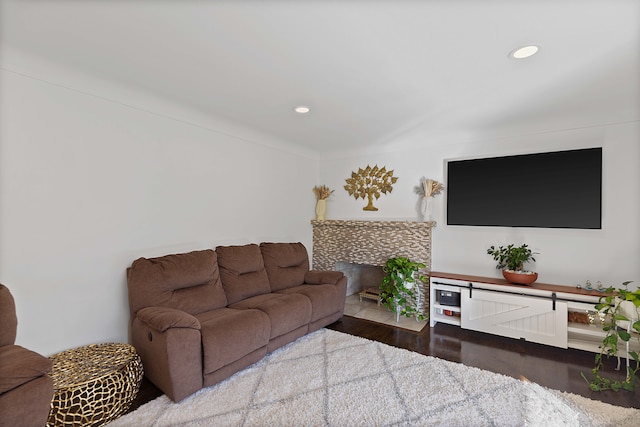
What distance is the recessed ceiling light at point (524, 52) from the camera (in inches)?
70.7

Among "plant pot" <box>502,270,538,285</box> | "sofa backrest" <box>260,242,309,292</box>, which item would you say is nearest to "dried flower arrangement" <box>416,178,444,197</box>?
"plant pot" <box>502,270,538,285</box>

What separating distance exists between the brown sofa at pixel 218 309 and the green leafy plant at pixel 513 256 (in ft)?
6.00

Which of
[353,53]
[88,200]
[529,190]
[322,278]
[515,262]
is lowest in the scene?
[322,278]

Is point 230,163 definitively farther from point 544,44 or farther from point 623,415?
point 623,415

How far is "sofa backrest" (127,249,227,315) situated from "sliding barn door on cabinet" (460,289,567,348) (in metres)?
2.70

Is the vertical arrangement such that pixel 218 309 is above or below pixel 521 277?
below

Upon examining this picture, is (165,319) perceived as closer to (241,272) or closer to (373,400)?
(241,272)

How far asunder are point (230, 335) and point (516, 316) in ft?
9.39

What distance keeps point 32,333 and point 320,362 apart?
209 cm

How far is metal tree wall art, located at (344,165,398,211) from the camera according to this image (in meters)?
4.20

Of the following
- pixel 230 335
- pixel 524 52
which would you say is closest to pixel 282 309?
pixel 230 335

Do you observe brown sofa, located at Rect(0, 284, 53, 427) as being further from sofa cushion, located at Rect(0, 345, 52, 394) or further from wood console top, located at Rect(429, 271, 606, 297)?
wood console top, located at Rect(429, 271, 606, 297)

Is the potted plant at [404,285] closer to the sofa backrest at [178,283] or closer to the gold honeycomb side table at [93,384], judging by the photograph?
the sofa backrest at [178,283]

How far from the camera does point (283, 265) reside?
358 centimetres
